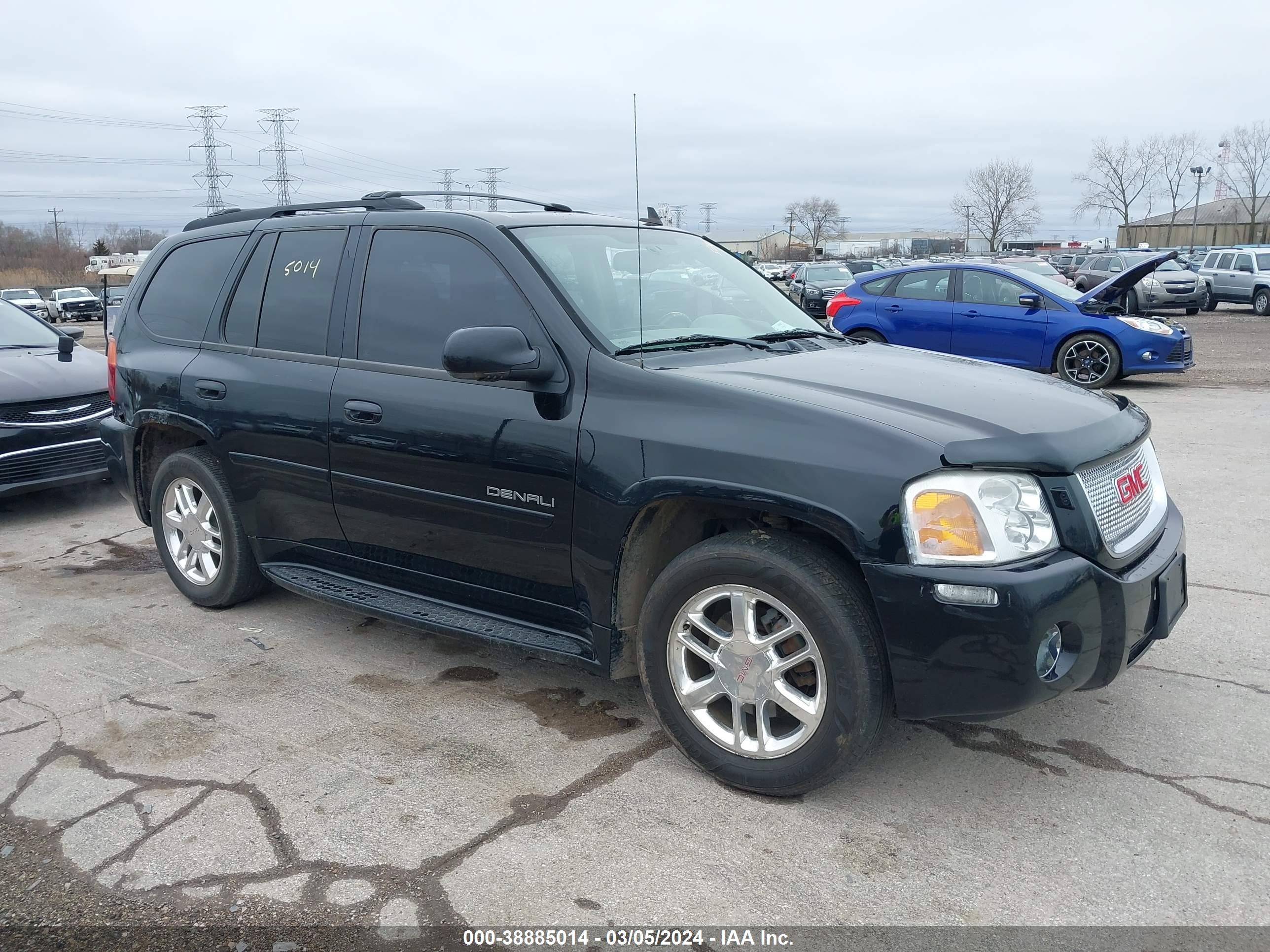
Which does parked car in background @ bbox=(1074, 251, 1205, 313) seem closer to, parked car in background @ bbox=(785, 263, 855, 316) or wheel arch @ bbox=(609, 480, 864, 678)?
parked car in background @ bbox=(785, 263, 855, 316)

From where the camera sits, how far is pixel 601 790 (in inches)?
130

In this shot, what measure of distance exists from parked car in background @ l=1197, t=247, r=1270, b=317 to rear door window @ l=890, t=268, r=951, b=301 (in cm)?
1835

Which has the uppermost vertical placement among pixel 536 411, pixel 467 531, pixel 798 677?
pixel 536 411

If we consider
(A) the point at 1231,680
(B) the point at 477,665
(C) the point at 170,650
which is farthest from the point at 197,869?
(A) the point at 1231,680

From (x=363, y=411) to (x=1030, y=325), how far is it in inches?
399

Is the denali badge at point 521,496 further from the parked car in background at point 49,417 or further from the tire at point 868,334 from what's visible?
the tire at point 868,334

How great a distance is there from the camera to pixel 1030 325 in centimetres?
1228

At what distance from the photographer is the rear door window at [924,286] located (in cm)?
1286

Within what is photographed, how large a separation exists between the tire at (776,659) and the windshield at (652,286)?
3.08ft

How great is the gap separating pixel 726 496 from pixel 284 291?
97.6 inches

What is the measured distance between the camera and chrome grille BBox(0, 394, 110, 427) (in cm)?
704

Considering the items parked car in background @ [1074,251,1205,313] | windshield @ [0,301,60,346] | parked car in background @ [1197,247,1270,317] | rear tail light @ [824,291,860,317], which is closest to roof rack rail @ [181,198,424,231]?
windshield @ [0,301,60,346]

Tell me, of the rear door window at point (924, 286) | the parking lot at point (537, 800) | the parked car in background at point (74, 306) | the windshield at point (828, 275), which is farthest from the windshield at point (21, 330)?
the parked car in background at point (74, 306)

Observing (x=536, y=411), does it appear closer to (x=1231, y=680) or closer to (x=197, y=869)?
(x=197, y=869)
